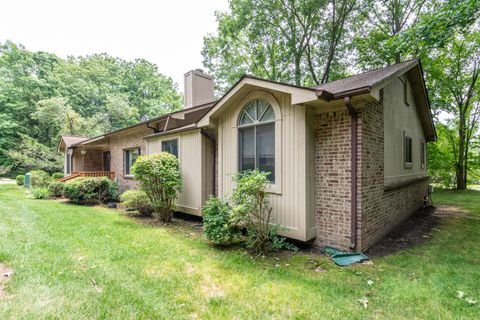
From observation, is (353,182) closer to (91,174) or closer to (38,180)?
(91,174)

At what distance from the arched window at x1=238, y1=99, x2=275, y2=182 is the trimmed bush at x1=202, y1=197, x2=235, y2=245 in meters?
1.18

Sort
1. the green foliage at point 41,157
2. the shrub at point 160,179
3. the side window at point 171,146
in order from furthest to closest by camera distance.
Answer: the green foliage at point 41,157 < the side window at point 171,146 < the shrub at point 160,179

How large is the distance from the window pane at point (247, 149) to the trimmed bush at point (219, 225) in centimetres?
113

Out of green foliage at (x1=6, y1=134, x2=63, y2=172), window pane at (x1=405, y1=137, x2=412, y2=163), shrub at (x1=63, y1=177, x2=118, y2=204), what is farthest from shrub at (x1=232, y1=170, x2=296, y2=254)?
green foliage at (x1=6, y1=134, x2=63, y2=172)

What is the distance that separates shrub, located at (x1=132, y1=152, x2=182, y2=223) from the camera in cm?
694

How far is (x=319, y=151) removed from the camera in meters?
4.94

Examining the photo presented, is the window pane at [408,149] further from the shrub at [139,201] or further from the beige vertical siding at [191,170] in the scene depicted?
the shrub at [139,201]

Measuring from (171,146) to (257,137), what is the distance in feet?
13.5

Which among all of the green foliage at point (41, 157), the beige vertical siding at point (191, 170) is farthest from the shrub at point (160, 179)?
the green foliage at point (41, 157)

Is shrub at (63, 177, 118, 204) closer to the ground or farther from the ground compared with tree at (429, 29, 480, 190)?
closer to the ground

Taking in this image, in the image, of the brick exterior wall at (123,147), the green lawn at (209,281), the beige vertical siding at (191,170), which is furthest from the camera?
the brick exterior wall at (123,147)

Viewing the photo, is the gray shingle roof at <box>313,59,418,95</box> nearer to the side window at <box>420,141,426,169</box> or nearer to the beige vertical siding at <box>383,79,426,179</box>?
the beige vertical siding at <box>383,79,426,179</box>

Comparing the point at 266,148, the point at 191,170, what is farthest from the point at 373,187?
the point at 191,170

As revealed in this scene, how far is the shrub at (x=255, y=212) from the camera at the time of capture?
178 inches
